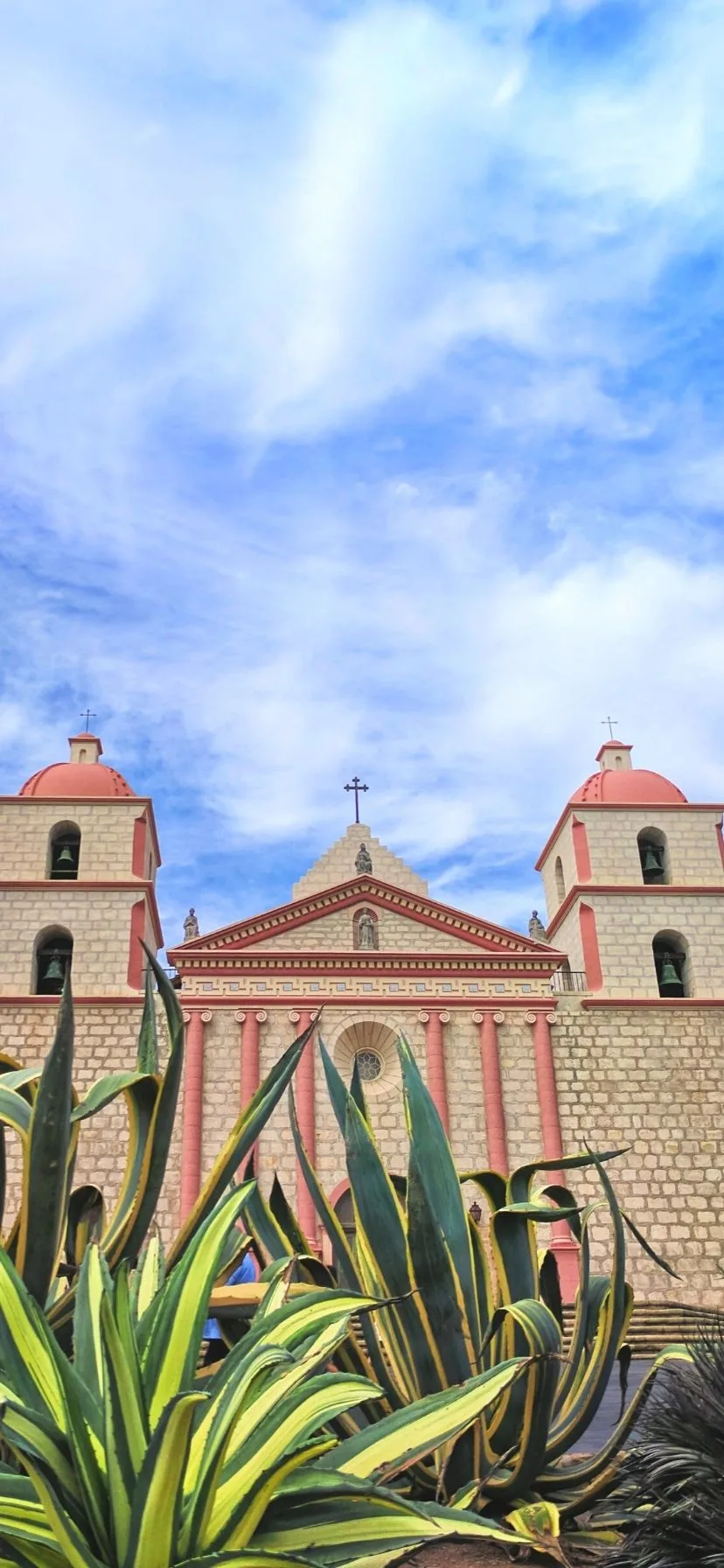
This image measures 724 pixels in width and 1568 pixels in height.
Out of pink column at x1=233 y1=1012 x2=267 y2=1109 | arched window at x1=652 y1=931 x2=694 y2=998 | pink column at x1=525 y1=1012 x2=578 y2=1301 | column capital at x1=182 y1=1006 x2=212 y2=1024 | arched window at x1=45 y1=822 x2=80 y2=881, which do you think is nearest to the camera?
pink column at x1=525 y1=1012 x2=578 y2=1301

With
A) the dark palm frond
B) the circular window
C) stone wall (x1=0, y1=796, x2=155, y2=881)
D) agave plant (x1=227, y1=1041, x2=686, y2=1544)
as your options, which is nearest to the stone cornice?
the circular window

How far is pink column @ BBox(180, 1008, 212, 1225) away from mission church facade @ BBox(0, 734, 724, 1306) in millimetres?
27

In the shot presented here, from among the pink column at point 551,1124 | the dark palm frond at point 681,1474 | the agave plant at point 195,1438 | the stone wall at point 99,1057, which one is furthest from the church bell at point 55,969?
the agave plant at point 195,1438

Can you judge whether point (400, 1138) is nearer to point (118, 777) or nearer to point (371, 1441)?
point (118, 777)

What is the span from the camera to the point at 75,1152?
2701 millimetres

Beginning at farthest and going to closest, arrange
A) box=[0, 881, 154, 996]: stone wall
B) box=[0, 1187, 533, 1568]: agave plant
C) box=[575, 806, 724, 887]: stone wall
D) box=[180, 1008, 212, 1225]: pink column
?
1. box=[575, 806, 724, 887]: stone wall
2. box=[0, 881, 154, 996]: stone wall
3. box=[180, 1008, 212, 1225]: pink column
4. box=[0, 1187, 533, 1568]: agave plant

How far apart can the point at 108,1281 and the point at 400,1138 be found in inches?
586

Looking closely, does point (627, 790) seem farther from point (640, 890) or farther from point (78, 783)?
point (78, 783)

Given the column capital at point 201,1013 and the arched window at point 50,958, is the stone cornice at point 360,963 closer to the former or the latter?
the column capital at point 201,1013

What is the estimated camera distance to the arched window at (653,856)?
748 inches

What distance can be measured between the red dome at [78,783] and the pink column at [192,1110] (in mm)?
3623

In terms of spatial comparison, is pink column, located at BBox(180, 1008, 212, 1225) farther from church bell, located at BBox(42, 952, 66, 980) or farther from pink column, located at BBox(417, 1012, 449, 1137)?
pink column, located at BBox(417, 1012, 449, 1137)

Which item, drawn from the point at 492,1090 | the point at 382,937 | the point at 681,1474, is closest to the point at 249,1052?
the point at 382,937

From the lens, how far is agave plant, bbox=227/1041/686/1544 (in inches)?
122
